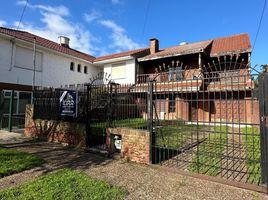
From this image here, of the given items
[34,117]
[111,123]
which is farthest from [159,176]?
[34,117]

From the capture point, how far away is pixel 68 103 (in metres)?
8.00

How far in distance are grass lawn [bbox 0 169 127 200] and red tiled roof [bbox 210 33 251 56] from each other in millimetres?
16283

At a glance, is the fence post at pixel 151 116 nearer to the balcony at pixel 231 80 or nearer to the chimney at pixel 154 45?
the balcony at pixel 231 80

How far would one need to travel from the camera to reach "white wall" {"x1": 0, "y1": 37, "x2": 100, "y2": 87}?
44.9ft

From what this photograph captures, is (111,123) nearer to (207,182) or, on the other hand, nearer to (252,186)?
(207,182)

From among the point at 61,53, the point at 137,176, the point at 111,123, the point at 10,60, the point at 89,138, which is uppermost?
the point at 61,53

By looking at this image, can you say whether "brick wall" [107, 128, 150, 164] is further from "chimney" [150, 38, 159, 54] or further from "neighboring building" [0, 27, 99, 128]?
"chimney" [150, 38, 159, 54]

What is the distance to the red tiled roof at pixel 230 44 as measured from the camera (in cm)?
1755

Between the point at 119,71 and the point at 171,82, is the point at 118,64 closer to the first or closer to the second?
the point at 119,71

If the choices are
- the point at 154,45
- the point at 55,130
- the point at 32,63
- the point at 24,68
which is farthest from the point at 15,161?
the point at 154,45

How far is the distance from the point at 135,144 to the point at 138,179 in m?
1.39

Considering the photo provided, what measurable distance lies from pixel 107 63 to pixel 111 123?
15319 mm

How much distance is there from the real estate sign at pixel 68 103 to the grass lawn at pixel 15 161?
6.95ft

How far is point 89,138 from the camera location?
7.41 m
